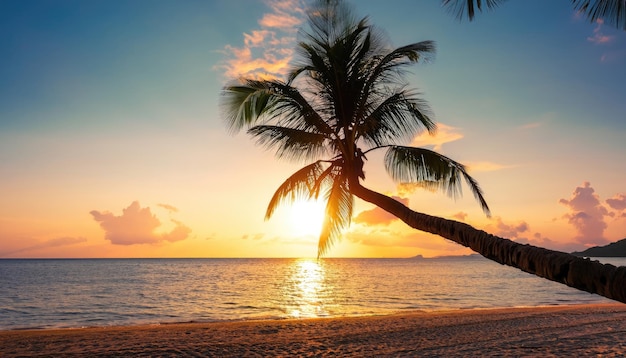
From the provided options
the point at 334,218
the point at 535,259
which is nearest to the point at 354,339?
the point at 334,218

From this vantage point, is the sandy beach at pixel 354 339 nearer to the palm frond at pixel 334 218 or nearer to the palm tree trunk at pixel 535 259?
the palm frond at pixel 334 218

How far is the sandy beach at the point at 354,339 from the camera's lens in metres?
13.3

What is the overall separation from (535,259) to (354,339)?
1201cm

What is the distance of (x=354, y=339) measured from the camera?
15359 mm

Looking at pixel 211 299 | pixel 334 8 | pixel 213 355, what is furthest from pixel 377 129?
pixel 211 299

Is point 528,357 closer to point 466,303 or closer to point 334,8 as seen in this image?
point 334,8

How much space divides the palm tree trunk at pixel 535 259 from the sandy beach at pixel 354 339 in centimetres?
799

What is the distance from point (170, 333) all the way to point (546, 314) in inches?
655

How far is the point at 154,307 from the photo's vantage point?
32250 millimetres

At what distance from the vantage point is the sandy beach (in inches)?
523

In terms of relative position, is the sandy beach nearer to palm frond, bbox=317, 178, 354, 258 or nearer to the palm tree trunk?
palm frond, bbox=317, 178, 354, 258

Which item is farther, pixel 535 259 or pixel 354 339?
pixel 354 339

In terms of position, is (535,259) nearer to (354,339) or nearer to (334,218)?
(334,218)

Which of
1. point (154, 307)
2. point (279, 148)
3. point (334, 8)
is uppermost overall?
point (334, 8)
